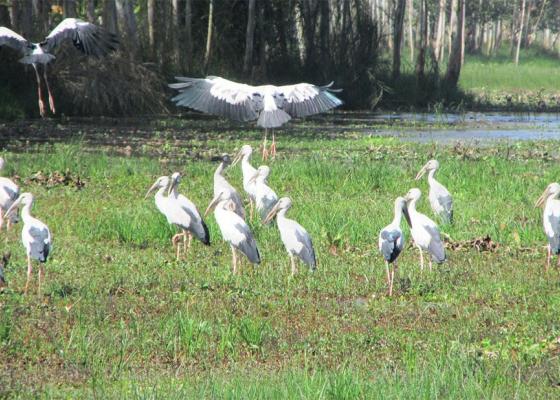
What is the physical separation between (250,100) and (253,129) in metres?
6.88

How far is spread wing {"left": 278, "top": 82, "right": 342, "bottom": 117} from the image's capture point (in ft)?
51.1

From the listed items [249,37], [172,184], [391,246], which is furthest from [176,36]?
[391,246]

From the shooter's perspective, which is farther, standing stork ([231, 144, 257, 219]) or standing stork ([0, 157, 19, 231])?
standing stork ([231, 144, 257, 219])

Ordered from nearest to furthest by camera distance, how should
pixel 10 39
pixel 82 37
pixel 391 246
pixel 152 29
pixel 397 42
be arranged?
pixel 391 246
pixel 10 39
pixel 82 37
pixel 152 29
pixel 397 42

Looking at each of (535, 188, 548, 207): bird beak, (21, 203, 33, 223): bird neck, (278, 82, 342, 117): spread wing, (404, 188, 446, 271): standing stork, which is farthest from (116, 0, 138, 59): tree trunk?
(404, 188, 446, 271): standing stork

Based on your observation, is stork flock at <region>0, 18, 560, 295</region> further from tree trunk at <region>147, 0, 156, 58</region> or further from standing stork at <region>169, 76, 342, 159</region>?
tree trunk at <region>147, 0, 156, 58</region>

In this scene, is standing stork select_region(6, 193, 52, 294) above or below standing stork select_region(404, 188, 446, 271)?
above

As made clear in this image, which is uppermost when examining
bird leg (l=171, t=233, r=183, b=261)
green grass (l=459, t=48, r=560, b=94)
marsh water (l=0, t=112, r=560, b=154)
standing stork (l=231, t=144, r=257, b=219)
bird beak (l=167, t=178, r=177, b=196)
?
bird beak (l=167, t=178, r=177, b=196)

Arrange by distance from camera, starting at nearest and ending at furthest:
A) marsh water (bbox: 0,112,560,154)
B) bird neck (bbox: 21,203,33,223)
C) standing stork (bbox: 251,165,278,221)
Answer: bird neck (bbox: 21,203,33,223)
standing stork (bbox: 251,165,278,221)
marsh water (bbox: 0,112,560,154)

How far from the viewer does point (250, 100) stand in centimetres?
1525

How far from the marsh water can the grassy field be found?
575 cm

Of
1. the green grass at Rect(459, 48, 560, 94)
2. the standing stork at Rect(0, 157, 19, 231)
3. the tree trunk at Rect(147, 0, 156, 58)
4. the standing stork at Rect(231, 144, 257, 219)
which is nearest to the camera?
the standing stork at Rect(0, 157, 19, 231)

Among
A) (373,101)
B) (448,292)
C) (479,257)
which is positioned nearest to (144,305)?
(448,292)

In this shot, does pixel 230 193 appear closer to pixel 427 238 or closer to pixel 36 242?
pixel 427 238
